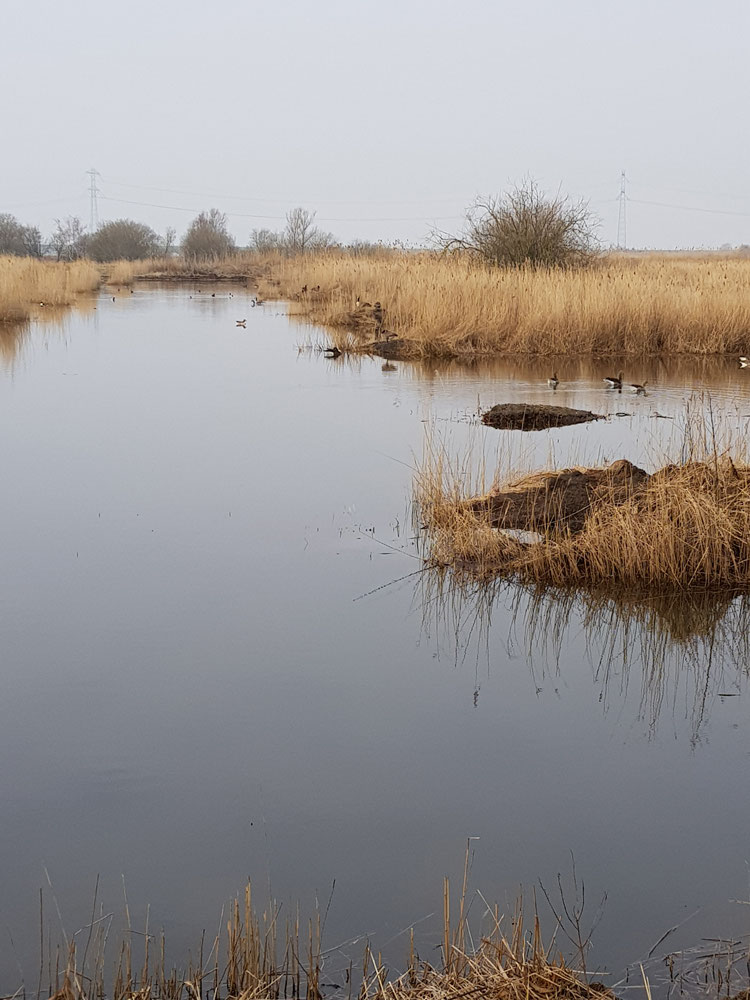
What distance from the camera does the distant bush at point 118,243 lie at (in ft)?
166

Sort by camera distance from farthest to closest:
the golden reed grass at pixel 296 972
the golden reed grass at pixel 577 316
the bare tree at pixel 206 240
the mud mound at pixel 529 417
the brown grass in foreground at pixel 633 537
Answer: the bare tree at pixel 206 240 → the golden reed grass at pixel 577 316 → the mud mound at pixel 529 417 → the brown grass in foreground at pixel 633 537 → the golden reed grass at pixel 296 972

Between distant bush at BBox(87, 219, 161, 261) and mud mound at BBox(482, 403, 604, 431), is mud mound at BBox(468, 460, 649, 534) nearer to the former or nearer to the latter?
mud mound at BBox(482, 403, 604, 431)

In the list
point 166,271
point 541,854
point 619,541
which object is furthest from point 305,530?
point 166,271

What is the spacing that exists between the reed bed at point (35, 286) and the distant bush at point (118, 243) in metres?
19.4

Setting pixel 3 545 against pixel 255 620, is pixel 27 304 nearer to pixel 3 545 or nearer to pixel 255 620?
pixel 3 545

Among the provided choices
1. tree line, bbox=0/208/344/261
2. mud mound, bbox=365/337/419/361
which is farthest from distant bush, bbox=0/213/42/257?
mud mound, bbox=365/337/419/361

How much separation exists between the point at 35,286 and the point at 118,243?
27.6 m

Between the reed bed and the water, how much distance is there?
12.5m

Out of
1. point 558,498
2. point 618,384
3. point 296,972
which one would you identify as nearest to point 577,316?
point 618,384

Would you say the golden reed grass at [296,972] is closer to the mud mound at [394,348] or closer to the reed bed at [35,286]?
the mud mound at [394,348]

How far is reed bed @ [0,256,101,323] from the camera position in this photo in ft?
64.6

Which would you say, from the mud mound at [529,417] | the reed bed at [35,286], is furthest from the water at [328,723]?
the reed bed at [35,286]

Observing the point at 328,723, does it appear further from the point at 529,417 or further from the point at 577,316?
the point at 577,316

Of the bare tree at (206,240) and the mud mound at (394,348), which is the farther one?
the bare tree at (206,240)
